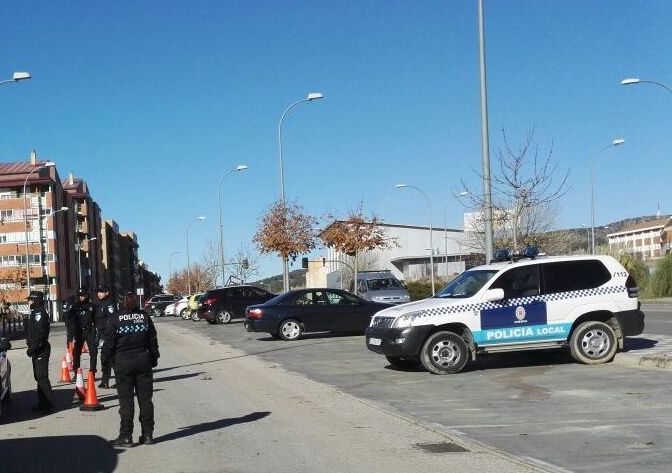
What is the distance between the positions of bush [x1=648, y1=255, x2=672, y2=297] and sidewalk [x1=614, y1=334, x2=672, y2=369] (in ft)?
80.9

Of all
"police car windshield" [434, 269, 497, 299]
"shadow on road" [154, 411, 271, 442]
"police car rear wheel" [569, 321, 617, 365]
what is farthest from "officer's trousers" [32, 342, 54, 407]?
"police car rear wheel" [569, 321, 617, 365]

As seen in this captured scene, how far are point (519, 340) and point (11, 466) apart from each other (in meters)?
8.84

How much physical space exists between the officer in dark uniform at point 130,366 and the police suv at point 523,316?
6.02 metres

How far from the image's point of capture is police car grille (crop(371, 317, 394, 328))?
14220 mm

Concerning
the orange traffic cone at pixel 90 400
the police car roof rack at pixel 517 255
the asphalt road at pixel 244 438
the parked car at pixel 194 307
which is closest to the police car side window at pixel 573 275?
the police car roof rack at pixel 517 255

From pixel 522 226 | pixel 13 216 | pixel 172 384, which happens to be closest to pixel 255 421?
pixel 172 384

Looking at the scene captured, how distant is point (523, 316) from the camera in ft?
46.0

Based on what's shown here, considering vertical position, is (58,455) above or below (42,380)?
below

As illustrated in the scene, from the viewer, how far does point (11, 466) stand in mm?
7883

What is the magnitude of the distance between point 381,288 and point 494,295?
22158 mm

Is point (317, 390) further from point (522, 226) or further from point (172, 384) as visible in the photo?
point (522, 226)

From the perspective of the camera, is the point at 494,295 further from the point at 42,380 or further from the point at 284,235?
the point at 284,235

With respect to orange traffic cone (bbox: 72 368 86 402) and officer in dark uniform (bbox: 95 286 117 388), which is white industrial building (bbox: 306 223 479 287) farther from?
orange traffic cone (bbox: 72 368 86 402)

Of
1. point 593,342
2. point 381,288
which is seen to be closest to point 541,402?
point 593,342
